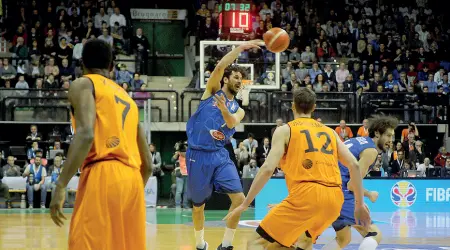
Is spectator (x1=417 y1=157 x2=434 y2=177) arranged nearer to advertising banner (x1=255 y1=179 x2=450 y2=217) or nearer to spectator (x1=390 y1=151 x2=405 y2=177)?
spectator (x1=390 y1=151 x2=405 y2=177)

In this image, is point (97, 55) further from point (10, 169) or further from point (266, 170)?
point (10, 169)

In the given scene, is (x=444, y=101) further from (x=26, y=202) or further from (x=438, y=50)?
(x=26, y=202)

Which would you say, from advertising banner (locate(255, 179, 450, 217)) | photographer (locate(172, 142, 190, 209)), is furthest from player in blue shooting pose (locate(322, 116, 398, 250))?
photographer (locate(172, 142, 190, 209))

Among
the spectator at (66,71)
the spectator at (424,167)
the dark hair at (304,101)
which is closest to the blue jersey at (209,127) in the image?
the dark hair at (304,101)

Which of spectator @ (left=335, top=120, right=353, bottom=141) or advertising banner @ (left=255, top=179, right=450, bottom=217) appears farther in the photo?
spectator @ (left=335, top=120, right=353, bottom=141)

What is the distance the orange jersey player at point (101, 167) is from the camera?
488 cm

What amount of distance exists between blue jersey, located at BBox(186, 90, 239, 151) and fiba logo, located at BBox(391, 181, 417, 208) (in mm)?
10620

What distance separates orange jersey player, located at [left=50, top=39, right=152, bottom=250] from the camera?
4883mm

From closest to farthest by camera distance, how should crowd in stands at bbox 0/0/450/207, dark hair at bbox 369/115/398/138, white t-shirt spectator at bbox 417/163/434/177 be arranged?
dark hair at bbox 369/115/398/138, white t-shirt spectator at bbox 417/163/434/177, crowd in stands at bbox 0/0/450/207

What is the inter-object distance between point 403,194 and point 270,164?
1354 centimetres

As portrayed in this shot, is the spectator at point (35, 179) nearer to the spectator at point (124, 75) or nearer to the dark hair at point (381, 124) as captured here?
the spectator at point (124, 75)

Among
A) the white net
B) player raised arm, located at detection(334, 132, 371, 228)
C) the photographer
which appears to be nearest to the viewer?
player raised arm, located at detection(334, 132, 371, 228)

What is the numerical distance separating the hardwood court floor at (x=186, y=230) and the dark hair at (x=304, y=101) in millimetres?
4305

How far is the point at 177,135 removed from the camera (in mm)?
24625
